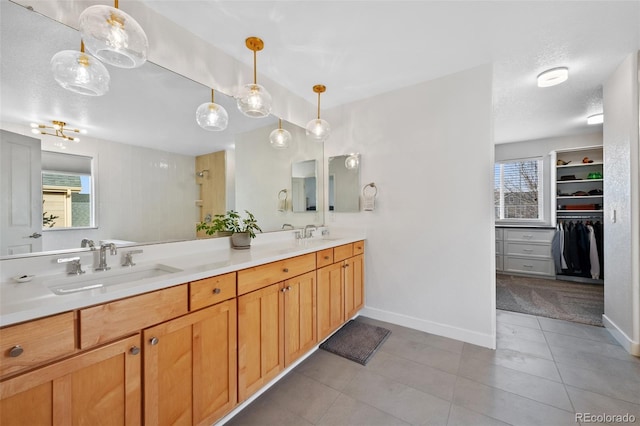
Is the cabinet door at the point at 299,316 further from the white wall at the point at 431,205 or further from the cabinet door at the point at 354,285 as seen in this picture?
the white wall at the point at 431,205

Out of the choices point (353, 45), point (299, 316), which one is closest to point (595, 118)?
point (353, 45)

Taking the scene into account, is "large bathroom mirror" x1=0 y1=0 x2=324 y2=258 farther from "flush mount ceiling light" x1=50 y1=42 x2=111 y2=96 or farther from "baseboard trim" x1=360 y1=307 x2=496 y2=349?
"baseboard trim" x1=360 y1=307 x2=496 y2=349

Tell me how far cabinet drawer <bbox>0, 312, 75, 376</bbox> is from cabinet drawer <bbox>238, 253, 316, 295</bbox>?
2.30ft

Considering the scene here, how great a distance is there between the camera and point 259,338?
5.05 feet

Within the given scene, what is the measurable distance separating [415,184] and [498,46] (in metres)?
1.26

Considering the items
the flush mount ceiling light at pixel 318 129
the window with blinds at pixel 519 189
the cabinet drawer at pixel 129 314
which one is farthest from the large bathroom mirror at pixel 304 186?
the window with blinds at pixel 519 189

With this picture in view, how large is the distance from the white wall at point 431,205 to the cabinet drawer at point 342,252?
15.8 inches

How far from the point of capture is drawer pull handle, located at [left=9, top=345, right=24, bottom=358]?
0.74 m

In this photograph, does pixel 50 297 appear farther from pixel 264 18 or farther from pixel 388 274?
pixel 388 274

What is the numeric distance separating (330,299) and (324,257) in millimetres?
400

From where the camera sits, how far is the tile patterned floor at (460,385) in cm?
148

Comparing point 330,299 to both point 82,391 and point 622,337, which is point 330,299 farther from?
point 622,337

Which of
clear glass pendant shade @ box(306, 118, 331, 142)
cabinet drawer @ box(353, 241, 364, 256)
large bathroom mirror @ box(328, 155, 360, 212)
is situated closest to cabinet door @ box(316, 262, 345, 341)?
cabinet drawer @ box(353, 241, 364, 256)

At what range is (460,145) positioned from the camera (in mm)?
2318
